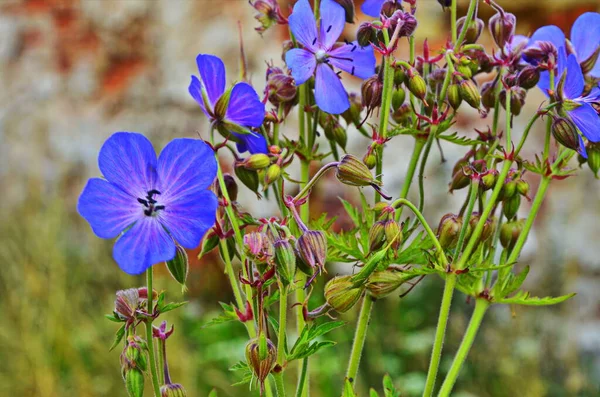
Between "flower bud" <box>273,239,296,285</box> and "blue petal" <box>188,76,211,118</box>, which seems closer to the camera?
"flower bud" <box>273,239,296,285</box>

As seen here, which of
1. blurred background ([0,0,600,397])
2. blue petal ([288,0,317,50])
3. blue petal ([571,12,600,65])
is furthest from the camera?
blurred background ([0,0,600,397])

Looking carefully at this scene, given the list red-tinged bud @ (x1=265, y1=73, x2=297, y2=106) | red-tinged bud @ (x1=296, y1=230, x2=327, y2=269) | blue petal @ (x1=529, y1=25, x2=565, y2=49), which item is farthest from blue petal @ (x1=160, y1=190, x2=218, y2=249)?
blue petal @ (x1=529, y1=25, x2=565, y2=49)

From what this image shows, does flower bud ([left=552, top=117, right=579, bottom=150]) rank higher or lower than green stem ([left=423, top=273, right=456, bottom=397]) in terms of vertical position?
higher

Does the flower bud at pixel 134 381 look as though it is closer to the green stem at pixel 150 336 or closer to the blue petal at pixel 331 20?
the green stem at pixel 150 336

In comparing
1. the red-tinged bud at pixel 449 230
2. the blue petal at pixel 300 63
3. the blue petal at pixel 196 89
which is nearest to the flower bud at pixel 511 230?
the red-tinged bud at pixel 449 230

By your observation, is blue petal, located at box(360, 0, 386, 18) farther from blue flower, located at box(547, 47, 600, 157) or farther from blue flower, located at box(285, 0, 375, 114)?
blue flower, located at box(547, 47, 600, 157)

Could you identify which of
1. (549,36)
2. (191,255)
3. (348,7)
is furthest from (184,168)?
(191,255)

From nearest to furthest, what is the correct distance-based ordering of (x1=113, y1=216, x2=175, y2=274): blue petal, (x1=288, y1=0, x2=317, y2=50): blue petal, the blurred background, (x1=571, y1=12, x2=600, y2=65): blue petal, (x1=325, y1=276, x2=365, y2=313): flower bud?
(x1=113, y1=216, x2=175, y2=274): blue petal, (x1=325, y1=276, x2=365, y2=313): flower bud, (x1=288, y1=0, x2=317, y2=50): blue petal, (x1=571, y1=12, x2=600, y2=65): blue petal, the blurred background
